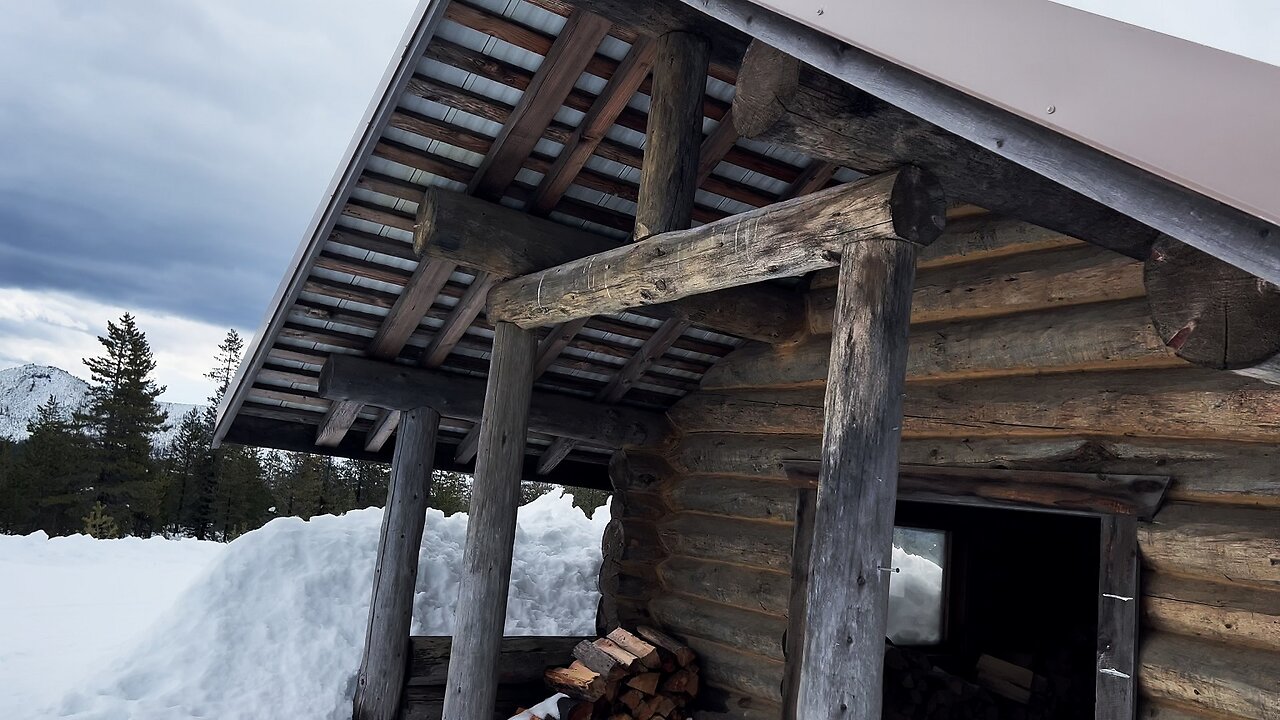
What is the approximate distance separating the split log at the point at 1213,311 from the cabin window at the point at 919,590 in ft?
18.8

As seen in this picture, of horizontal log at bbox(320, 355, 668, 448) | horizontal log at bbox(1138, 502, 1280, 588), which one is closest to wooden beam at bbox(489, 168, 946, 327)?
horizontal log at bbox(320, 355, 668, 448)

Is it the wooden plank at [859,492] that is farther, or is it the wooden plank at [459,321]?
the wooden plank at [459,321]

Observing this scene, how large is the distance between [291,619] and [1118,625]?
Answer: 694cm

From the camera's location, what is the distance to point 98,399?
109 ft

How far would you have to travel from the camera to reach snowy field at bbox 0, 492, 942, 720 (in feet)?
24.4

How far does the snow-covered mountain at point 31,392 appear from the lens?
6186 inches

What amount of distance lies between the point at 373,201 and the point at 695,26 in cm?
262

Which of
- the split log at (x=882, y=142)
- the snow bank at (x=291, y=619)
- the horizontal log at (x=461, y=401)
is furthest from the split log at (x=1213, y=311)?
the snow bank at (x=291, y=619)

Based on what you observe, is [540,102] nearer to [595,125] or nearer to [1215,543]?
[595,125]

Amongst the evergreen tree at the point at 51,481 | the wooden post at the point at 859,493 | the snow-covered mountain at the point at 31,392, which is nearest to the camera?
the wooden post at the point at 859,493

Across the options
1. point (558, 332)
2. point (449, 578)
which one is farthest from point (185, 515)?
point (558, 332)

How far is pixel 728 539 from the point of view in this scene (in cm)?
796

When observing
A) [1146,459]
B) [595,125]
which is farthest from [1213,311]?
[595,125]

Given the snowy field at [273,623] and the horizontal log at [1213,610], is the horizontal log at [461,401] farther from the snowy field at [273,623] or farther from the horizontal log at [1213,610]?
the horizontal log at [1213,610]
